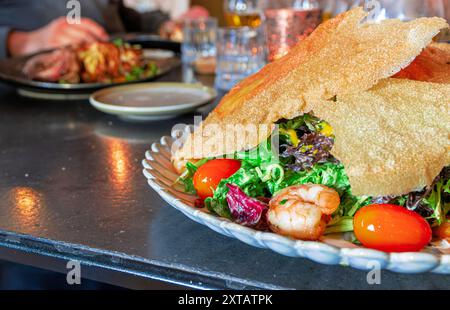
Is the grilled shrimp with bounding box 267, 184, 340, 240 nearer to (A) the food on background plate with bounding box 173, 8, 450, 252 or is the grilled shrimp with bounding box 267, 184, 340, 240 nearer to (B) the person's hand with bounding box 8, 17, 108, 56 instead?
(A) the food on background plate with bounding box 173, 8, 450, 252

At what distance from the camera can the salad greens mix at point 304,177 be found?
0.87 meters

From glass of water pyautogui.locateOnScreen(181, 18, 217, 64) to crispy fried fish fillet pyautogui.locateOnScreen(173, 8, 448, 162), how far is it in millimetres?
1625

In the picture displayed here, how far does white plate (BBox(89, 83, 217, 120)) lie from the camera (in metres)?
1.68

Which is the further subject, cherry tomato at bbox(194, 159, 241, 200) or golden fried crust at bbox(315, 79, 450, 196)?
cherry tomato at bbox(194, 159, 241, 200)

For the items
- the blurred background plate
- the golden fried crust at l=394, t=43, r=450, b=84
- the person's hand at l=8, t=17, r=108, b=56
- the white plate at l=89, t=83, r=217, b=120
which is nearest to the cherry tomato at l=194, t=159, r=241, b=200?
the golden fried crust at l=394, t=43, r=450, b=84

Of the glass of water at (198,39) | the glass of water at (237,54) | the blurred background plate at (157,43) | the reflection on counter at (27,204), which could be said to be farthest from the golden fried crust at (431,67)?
the blurred background plate at (157,43)

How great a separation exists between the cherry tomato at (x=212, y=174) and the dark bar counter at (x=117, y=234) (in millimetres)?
64

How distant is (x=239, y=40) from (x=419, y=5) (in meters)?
0.70

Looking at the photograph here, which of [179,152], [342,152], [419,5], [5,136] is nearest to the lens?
[342,152]

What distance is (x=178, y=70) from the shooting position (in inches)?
104

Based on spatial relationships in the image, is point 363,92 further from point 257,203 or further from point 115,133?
point 115,133

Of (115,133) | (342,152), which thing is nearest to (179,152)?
(342,152)

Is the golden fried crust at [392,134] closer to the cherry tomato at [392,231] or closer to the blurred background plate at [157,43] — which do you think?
the cherry tomato at [392,231]

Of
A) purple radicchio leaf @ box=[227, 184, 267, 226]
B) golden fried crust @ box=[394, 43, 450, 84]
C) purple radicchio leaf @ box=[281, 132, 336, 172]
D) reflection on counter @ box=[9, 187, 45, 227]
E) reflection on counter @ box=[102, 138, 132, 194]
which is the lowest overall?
→ reflection on counter @ box=[9, 187, 45, 227]
